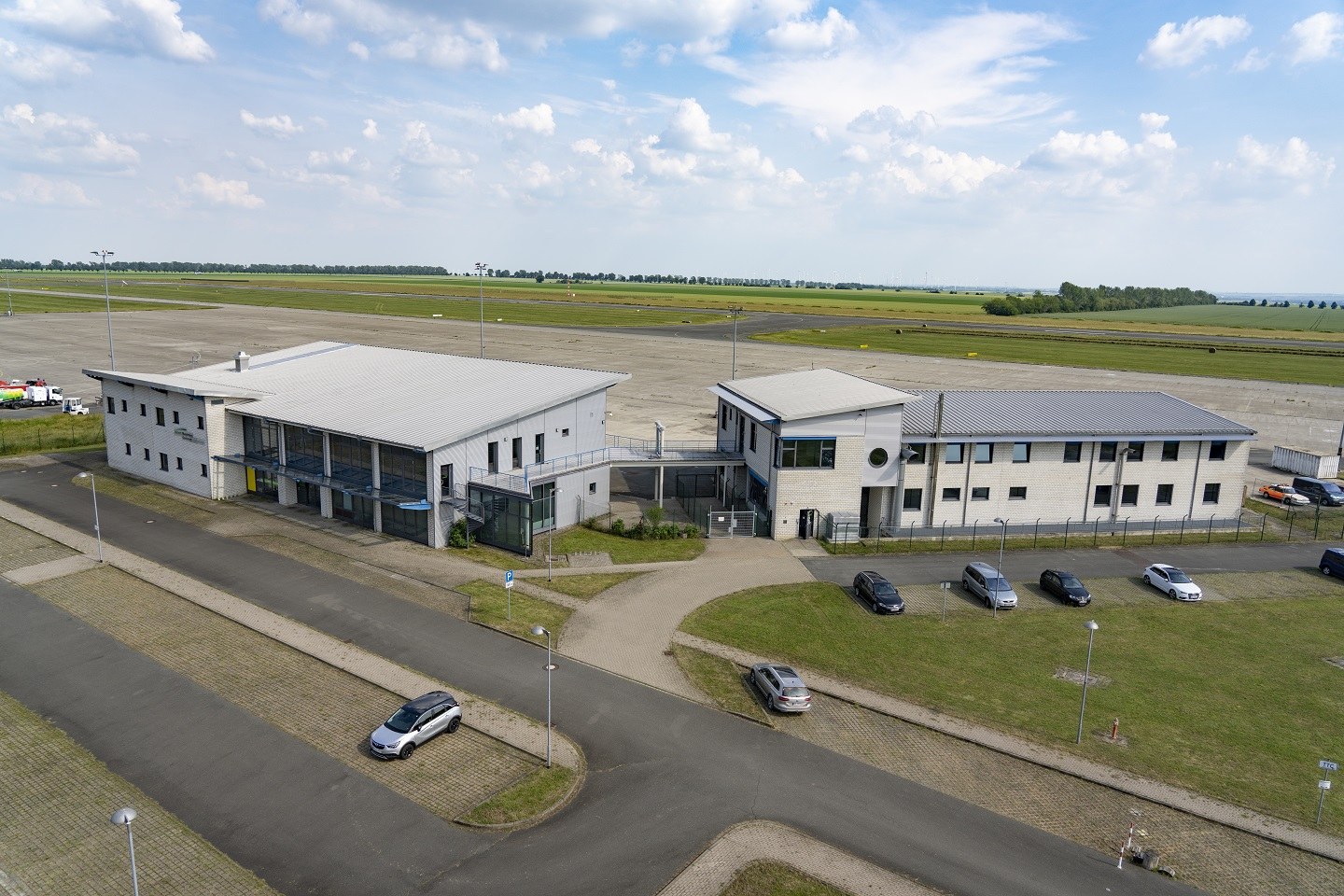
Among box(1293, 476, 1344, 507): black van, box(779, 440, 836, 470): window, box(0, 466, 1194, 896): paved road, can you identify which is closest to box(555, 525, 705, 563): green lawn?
box(779, 440, 836, 470): window

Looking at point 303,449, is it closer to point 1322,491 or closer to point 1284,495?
point 1284,495

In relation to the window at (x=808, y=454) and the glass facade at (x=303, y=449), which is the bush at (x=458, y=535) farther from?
the window at (x=808, y=454)

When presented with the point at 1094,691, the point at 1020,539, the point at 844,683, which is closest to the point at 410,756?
the point at 844,683

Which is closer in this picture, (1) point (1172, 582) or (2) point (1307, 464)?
(1) point (1172, 582)

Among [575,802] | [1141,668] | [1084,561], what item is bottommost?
[1141,668]

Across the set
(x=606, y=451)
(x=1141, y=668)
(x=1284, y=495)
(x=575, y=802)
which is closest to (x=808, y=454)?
(x=606, y=451)
